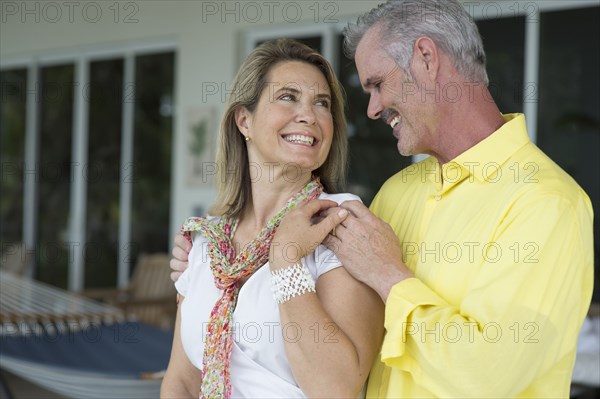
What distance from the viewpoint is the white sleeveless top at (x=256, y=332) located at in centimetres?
158

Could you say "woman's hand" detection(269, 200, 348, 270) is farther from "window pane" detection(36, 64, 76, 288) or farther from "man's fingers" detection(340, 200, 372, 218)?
"window pane" detection(36, 64, 76, 288)

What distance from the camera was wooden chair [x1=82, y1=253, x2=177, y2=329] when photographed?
5.66 m

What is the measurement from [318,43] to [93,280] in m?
3.68

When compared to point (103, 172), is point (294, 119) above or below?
above

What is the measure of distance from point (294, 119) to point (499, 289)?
2.19ft

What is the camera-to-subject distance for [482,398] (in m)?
1.29

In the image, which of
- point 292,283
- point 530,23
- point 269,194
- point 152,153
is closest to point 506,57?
point 530,23

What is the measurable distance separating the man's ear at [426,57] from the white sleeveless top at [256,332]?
0.34 metres

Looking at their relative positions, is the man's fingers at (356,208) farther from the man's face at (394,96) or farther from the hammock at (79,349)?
the hammock at (79,349)

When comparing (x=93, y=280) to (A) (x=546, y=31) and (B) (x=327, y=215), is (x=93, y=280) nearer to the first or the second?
(A) (x=546, y=31)

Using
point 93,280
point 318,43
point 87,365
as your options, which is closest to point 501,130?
point 87,365

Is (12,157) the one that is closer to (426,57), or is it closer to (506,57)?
(506,57)

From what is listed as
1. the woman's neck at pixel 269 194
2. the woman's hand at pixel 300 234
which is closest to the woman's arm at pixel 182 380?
the woman's neck at pixel 269 194

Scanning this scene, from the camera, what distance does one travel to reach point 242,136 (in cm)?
197
